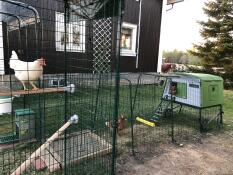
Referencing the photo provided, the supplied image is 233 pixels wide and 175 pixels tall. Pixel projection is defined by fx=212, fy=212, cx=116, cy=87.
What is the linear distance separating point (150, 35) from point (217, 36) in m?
4.51

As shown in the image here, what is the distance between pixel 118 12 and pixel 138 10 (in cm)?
664

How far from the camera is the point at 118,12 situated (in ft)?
6.53

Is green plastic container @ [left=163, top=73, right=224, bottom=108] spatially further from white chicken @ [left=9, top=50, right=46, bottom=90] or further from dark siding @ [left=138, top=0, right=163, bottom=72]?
dark siding @ [left=138, top=0, right=163, bottom=72]

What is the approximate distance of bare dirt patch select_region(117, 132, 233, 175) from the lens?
2.47 m

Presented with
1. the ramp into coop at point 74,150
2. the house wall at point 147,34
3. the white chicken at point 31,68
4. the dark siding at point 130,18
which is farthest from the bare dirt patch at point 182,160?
the house wall at point 147,34

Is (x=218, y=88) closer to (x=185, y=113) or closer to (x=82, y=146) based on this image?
(x=185, y=113)

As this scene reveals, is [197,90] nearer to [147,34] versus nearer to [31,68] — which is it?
[31,68]

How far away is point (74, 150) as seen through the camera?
8.66ft

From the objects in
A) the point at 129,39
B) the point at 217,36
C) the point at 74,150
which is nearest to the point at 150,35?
the point at 129,39

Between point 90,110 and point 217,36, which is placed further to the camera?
point 217,36

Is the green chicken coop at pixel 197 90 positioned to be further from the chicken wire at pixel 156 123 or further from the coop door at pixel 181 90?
the chicken wire at pixel 156 123

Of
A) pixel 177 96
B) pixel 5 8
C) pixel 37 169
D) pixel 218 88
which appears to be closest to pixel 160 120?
pixel 177 96

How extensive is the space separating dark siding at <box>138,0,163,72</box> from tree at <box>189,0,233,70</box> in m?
3.68

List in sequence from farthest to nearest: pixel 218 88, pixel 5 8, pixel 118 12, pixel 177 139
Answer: pixel 218 88, pixel 177 139, pixel 5 8, pixel 118 12
